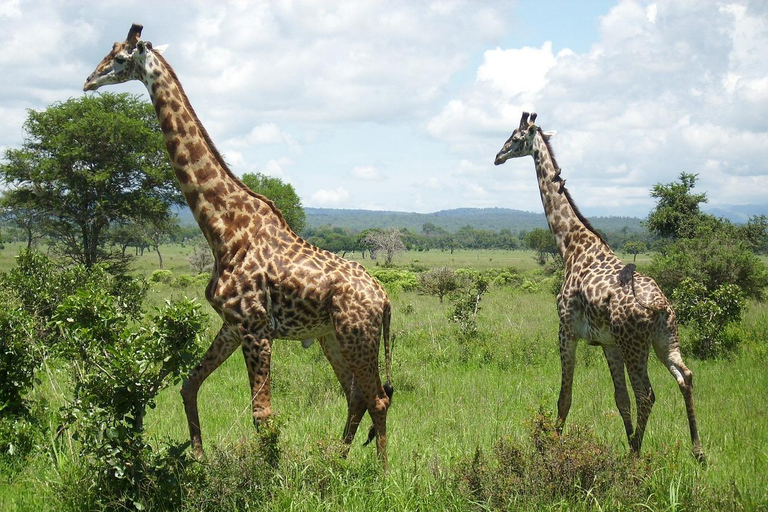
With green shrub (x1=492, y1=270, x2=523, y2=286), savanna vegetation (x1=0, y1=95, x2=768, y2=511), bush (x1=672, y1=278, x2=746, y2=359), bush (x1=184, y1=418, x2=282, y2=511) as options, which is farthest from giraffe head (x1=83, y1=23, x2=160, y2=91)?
green shrub (x1=492, y1=270, x2=523, y2=286)

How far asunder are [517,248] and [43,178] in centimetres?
15358

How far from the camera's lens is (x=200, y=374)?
229 inches

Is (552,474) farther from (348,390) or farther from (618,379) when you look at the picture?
(618,379)

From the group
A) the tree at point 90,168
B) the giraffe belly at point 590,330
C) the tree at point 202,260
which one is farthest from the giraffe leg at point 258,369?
the tree at point 202,260

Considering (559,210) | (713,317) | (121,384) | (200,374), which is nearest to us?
(121,384)

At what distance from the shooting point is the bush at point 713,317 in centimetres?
1213

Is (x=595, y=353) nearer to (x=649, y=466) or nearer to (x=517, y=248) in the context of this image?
(x=649, y=466)

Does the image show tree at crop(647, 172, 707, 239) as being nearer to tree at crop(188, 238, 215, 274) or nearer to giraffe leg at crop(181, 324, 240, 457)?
giraffe leg at crop(181, 324, 240, 457)

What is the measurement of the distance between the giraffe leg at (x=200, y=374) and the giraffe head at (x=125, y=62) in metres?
2.39

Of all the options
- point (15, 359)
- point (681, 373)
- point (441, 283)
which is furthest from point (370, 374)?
point (441, 283)

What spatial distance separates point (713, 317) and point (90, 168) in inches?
734

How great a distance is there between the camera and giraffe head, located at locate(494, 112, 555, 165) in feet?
26.1

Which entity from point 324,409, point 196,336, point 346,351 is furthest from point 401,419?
point 196,336

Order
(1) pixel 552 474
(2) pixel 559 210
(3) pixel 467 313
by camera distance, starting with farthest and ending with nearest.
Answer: (3) pixel 467 313 < (2) pixel 559 210 < (1) pixel 552 474
